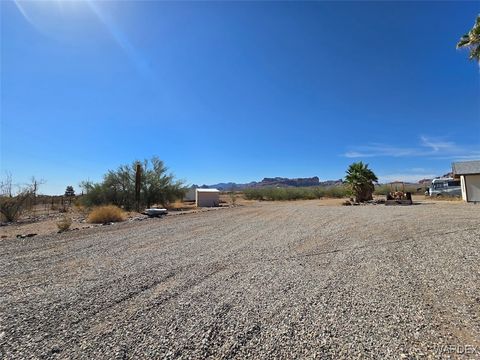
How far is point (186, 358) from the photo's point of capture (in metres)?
3.18

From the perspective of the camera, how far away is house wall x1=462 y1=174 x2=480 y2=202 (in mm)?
25047

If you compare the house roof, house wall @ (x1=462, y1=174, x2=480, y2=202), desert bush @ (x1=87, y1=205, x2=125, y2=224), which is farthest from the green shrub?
house wall @ (x1=462, y1=174, x2=480, y2=202)

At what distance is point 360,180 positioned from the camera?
100ft

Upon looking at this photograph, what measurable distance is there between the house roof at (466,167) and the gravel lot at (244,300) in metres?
20.1

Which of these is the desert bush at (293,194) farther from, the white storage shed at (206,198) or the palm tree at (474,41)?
the palm tree at (474,41)

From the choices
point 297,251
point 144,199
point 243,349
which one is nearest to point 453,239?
point 297,251

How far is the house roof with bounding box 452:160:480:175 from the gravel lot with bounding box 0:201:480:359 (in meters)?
20.1

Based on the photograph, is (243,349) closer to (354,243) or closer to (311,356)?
(311,356)

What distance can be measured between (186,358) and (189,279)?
276cm

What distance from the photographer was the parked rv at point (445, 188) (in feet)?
112

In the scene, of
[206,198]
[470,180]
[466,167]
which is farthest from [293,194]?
[470,180]

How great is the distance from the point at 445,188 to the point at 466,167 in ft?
35.2

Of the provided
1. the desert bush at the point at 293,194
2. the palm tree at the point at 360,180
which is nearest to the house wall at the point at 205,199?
the palm tree at the point at 360,180

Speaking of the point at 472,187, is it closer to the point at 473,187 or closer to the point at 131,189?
the point at 473,187
